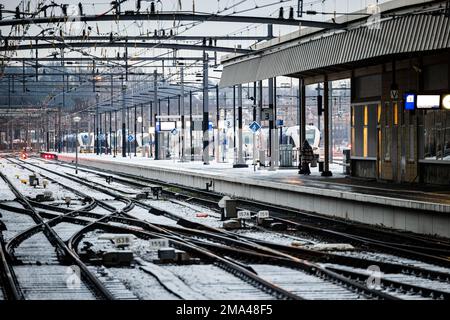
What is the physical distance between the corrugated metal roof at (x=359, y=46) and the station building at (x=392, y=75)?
0.03 meters

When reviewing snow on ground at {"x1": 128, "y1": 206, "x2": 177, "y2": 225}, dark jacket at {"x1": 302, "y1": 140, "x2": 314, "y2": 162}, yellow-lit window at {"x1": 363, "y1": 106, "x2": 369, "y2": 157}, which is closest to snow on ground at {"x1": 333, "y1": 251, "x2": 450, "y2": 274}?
snow on ground at {"x1": 128, "y1": 206, "x2": 177, "y2": 225}

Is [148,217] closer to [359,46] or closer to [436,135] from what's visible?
[359,46]

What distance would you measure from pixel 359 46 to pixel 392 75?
201 centimetres

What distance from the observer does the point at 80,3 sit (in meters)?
31.6

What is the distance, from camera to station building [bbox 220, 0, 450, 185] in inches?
1048

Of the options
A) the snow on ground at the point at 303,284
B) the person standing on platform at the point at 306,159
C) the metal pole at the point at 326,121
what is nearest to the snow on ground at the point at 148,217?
the metal pole at the point at 326,121

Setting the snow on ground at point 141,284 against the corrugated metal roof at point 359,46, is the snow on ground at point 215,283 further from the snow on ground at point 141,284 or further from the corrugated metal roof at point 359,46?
the corrugated metal roof at point 359,46

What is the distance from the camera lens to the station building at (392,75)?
2662cm

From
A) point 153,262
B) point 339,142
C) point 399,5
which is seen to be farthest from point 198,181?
point 339,142

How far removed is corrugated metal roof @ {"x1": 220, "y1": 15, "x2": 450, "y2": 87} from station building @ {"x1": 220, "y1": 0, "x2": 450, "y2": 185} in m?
0.03

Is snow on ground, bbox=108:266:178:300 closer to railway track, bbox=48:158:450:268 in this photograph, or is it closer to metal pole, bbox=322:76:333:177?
railway track, bbox=48:158:450:268
